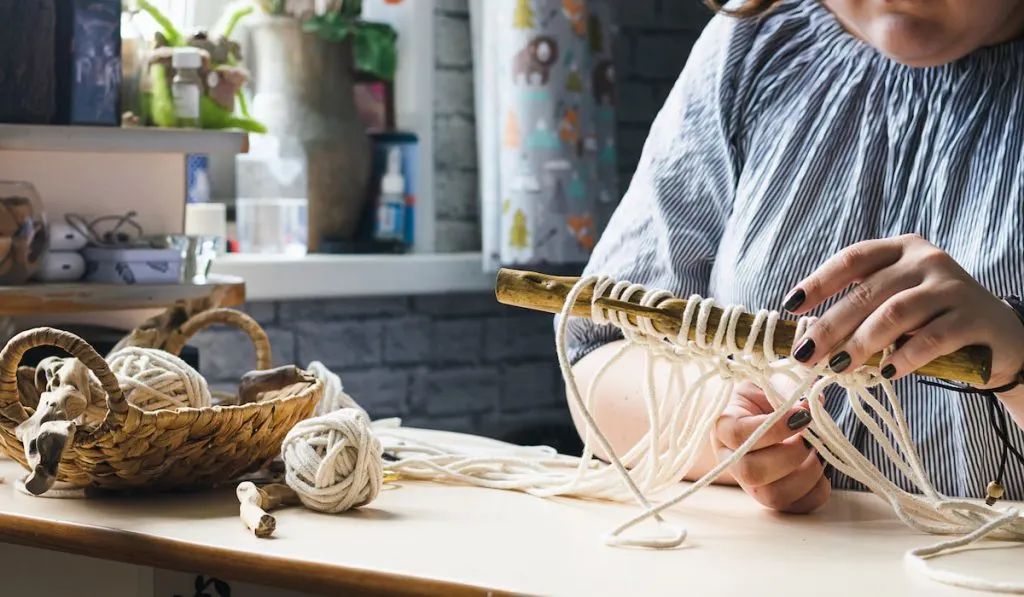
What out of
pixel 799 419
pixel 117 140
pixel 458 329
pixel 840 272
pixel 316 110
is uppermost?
pixel 316 110

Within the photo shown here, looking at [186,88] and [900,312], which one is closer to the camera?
[900,312]

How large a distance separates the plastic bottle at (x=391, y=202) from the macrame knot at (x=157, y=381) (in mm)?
1571

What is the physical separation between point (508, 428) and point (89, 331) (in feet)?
4.43

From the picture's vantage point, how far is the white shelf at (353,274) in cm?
239

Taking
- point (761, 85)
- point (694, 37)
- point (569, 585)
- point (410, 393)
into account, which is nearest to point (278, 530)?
point (569, 585)

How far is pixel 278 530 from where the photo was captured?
2.95 ft

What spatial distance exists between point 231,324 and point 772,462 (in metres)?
0.58

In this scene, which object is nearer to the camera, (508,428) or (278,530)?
(278,530)

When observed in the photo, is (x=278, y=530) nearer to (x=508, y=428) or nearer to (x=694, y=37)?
(x=508, y=428)

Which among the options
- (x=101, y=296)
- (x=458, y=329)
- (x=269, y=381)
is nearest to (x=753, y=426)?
(x=269, y=381)

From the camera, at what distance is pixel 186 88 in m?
1.70

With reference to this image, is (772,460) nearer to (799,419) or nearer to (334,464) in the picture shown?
(799,419)

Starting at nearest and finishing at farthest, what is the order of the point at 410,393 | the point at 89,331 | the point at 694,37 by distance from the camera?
the point at 89,331 < the point at 410,393 < the point at 694,37

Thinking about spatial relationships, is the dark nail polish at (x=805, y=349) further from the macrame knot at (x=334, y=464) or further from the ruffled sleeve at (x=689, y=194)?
the ruffled sleeve at (x=689, y=194)
